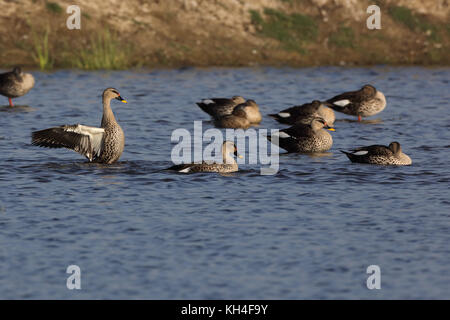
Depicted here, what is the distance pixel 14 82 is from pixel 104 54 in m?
8.85

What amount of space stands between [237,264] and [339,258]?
1.34 metres

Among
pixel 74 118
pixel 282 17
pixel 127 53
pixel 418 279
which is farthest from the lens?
pixel 282 17

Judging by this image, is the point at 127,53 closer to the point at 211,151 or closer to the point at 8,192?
the point at 211,151

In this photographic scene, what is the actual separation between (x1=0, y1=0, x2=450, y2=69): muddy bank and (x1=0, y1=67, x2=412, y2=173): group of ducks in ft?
28.3

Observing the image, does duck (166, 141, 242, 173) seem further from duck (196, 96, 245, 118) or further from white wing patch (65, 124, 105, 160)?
duck (196, 96, 245, 118)

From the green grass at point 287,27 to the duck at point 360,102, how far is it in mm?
13911

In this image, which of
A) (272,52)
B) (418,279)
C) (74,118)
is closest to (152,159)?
(74,118)

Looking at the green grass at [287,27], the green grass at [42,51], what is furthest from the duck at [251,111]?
the green grass at [287,27]

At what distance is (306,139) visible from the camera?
66.1 feet

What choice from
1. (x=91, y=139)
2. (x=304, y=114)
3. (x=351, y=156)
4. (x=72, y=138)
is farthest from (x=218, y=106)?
(x=72, y=138)

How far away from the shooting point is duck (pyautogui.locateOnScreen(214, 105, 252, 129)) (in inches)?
957

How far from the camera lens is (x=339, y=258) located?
11.5m

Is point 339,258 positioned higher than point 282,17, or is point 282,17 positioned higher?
point 282,17

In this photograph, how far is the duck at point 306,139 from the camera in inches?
792
